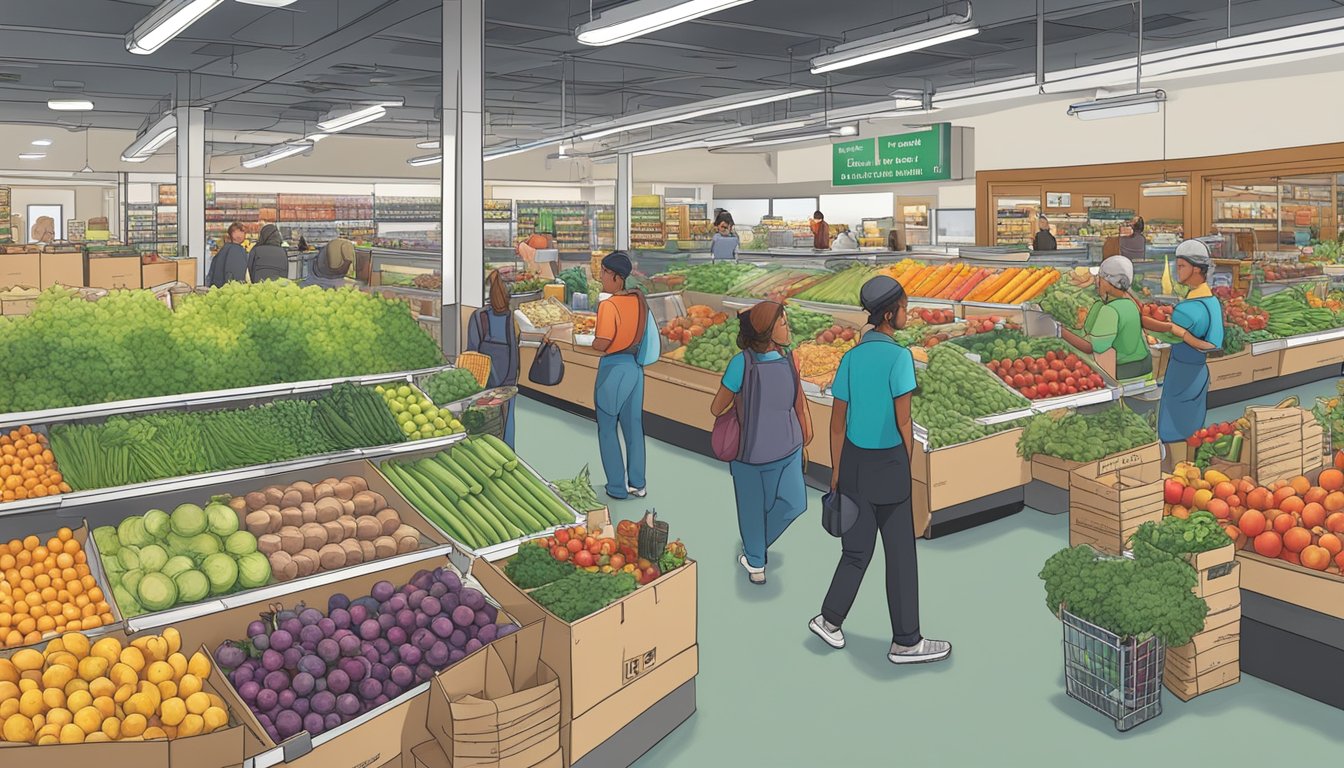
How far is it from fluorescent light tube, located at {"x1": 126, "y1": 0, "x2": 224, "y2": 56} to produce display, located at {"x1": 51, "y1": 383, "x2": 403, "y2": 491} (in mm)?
2556

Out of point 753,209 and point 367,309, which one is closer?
point 367,309

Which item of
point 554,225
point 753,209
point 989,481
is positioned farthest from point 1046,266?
point 753,209

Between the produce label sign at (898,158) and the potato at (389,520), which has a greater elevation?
the produce label sign at (898,158)

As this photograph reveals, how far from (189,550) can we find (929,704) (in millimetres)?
2822

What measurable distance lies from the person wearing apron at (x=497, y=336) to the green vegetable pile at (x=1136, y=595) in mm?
3693

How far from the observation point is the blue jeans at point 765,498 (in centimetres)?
514

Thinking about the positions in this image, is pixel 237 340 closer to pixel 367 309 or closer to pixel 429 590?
pixel 367 309

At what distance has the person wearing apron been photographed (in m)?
6.58

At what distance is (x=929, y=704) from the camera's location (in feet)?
13.3

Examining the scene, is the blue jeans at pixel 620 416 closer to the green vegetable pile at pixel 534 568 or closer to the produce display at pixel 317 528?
the produce display at pixel 317 528

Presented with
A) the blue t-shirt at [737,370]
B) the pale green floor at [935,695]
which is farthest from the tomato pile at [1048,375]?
the blue t-shirt at [737,370]

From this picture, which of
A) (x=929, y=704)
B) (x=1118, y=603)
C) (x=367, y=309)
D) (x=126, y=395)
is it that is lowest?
(x=929, y=704)

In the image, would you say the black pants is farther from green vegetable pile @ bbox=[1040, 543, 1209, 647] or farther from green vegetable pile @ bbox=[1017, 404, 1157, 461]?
green vegetable pile @ bbox=[1017, 404, 1157, 461]

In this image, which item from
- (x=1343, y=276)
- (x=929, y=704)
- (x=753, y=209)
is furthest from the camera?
(x=753, y=209)
